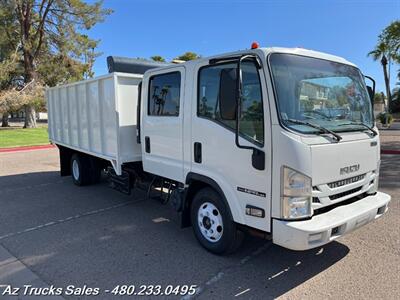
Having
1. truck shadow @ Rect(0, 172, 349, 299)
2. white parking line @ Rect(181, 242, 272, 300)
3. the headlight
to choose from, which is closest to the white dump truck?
the headlight

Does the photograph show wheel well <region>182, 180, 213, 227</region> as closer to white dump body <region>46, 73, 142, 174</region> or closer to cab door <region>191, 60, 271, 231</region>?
cab door <region>191, 60, 271, 231</region>

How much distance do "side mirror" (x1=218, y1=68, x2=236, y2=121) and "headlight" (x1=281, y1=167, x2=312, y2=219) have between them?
83cm

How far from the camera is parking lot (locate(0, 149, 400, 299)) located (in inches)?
137

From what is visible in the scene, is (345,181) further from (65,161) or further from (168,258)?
(65,161)

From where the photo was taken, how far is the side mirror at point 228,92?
3.41 m

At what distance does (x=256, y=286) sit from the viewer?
3486 mm

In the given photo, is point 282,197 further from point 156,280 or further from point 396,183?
point 396,183

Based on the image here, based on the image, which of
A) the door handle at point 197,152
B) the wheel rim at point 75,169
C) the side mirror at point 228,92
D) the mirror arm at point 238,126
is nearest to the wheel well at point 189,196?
the door handle at point 197,152

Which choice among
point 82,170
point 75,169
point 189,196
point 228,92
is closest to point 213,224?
point 189,196

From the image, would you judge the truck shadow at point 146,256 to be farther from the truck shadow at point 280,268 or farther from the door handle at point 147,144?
the door handle at point 147,144

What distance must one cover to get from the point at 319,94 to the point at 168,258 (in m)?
2.69

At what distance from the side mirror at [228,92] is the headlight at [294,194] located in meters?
→ 0.83

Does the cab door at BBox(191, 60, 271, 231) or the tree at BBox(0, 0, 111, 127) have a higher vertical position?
the tree at BBox(0, 0, 111, 127)

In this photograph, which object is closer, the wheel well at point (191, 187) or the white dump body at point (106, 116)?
the wheel well at point (191, 187)
